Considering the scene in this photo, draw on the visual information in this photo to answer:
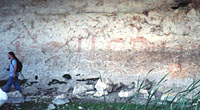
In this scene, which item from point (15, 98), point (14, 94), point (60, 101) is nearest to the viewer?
point (60, 101)

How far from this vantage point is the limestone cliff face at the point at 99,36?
6.70 metres

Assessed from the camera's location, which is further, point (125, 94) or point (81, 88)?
point (81, 88)

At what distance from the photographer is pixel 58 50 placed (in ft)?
22.1

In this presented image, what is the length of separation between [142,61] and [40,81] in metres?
2.44

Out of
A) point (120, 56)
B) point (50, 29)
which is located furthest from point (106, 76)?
point (50, 29)

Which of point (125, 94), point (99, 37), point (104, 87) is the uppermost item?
point (99, 37)

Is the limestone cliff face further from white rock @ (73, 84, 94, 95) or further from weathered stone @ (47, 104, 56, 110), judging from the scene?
weathered stone @ (47, 104, 56, 110)

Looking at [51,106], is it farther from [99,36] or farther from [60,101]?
[99,36]

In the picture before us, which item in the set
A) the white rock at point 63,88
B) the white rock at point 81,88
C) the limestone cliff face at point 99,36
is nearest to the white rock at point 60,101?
the white rock at point 81,88

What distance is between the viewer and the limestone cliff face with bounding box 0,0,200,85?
670 centimetres

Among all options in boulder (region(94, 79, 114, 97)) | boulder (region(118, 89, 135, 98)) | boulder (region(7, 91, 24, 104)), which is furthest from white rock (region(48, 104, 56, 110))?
boulder (region(118, 89, 135, 98))

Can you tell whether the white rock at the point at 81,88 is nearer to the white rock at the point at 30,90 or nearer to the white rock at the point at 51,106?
the white rock at the point at 30,90

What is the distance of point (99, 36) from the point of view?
6777 millimetres

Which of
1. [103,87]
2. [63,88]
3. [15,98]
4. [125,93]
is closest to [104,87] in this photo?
[103,87]
